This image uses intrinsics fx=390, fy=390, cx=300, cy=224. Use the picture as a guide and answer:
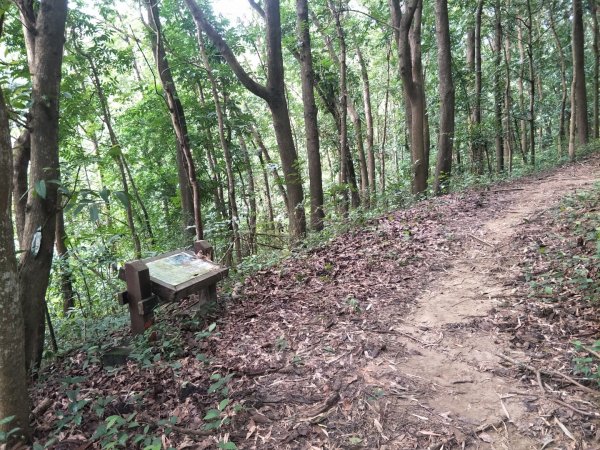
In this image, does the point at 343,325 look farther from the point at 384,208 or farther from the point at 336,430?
the point at 384,208

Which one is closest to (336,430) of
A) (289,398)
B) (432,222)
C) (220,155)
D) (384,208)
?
(289,398)

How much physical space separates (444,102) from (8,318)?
10.4 meters

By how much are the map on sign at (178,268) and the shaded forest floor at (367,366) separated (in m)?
0.53

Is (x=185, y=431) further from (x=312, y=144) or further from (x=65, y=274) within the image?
(x=312, y=144)

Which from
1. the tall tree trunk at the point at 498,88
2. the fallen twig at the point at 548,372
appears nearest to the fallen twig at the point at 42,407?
the fallen twig at the point at 548,372

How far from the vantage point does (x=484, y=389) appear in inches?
110

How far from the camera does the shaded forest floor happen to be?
2.53 meters

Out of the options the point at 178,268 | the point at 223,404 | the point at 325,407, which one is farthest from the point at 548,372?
the point at 178,268

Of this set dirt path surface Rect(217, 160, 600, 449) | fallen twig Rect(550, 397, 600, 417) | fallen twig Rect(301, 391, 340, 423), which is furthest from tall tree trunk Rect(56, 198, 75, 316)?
fallen twig Rect(550, 397, 600, 417)

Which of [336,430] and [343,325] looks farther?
[343,325]

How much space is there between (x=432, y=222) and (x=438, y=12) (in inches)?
246

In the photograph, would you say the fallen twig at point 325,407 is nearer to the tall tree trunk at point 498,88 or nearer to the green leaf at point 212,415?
the green leaf at point 212,415

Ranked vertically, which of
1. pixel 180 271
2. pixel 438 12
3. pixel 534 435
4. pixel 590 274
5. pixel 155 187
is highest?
pixel 438 12

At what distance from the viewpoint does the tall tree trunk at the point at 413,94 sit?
9273mm
